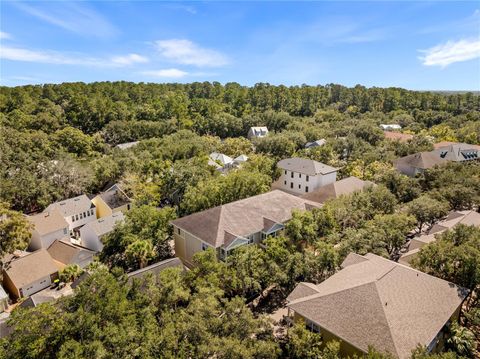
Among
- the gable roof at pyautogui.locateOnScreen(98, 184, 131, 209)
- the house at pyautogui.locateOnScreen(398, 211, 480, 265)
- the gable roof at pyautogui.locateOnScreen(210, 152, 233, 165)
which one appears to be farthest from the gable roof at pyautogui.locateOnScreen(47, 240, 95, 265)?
the gable roof at pyautogui.locateOnScreen(210, 152, 233, 165)

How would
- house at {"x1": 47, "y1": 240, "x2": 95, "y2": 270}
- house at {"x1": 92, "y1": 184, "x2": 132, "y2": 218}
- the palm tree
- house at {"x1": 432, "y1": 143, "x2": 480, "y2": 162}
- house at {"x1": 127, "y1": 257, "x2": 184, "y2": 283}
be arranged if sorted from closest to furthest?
house at {"x1": 127, "y1": 257, "x2": 184, "y2": 283}
the palm tree
house at {"x1": 47, "y1": 240, "x2": 95, "y2": 270}
house at {"x1": 92, "y1": 184, "x2": 132, "y2": 218}
house at {"x1": 432, "y1": 143, "x2": 480, "y2": 162}

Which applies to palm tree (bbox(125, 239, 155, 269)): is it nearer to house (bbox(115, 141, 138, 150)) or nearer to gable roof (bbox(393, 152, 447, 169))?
house (bbox(115, 141, 138, 150))

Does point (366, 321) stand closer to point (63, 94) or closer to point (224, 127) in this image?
point (224, 127)

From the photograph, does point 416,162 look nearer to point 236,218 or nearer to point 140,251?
point 236,218

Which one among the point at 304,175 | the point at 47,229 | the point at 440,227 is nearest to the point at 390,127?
the point at 304,175

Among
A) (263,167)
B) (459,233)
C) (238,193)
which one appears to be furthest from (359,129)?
(459,233)

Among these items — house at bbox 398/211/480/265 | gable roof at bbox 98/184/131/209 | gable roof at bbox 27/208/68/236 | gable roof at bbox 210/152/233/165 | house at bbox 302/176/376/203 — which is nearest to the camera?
house at bbox 398/211/480/265
